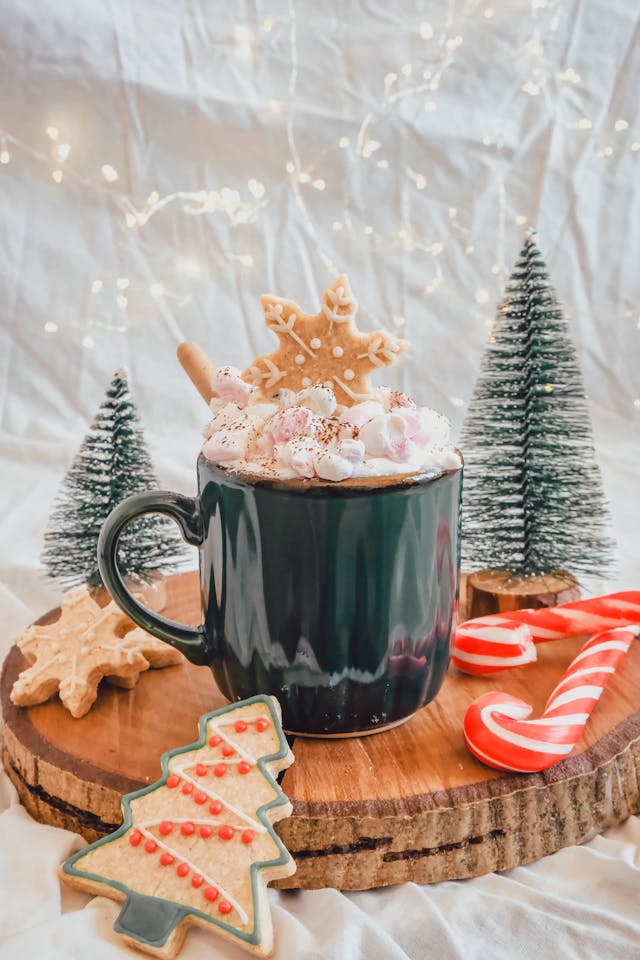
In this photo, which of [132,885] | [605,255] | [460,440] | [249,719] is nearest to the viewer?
[132,885]

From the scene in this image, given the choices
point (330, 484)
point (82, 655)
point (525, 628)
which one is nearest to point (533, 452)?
point (525, 628)

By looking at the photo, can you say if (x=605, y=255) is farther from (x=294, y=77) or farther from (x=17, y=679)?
(x=17, y=679)

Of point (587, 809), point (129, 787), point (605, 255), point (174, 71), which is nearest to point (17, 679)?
point (129, 787)

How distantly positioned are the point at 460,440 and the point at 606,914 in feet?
2.10

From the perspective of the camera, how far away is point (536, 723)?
90 centimetres

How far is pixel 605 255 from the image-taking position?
7.36 ft

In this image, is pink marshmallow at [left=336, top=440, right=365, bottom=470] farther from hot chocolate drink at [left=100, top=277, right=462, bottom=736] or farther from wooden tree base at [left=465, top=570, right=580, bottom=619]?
wooden tree base at [left=465, top=570, right=580, bottom=619]

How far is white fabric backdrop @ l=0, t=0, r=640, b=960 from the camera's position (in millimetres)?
2076

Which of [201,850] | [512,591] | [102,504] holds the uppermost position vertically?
[102,504]

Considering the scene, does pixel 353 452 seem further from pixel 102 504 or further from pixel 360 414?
pixel 102 504

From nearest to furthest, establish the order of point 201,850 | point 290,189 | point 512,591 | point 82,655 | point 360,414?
point 201,850 → point 360,414 → point 82,655 → point 512,591 → point 290,189

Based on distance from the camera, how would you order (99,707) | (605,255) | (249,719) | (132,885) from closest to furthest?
(132,885), (249,719), (99,707), (605,255)

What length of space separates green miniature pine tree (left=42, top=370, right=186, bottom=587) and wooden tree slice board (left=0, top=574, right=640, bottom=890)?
0.28 meters

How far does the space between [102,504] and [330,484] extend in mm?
523
